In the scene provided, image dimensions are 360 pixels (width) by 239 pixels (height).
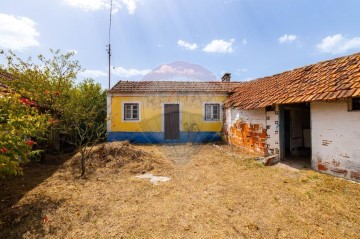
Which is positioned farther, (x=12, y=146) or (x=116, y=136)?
(x=116, y=136)

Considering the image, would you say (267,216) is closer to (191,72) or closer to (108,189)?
(108,189)

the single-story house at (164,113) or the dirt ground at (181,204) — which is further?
the single-story house at (164,113)

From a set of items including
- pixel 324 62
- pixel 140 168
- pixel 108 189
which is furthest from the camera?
pixel 324 62

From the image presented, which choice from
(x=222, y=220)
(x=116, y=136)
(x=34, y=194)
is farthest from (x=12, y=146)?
(x=116, y=136)

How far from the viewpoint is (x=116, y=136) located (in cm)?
1355

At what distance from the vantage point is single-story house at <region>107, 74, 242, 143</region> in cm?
1361

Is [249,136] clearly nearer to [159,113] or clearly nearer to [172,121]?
[172,121]

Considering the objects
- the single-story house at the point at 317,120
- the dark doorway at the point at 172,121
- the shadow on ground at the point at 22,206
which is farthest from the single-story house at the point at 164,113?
the shadow on ground at the point at 22,206

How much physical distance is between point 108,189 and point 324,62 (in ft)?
31.0

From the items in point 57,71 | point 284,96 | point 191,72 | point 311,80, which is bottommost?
point 284,96

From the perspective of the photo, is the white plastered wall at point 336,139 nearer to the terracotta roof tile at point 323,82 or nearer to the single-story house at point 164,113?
the terracotta roof tile at point 323,82

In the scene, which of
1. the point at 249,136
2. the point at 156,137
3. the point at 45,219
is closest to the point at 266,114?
the point at 249,136

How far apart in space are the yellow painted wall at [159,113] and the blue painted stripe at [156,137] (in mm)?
219

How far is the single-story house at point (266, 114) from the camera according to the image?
5.86 meters
